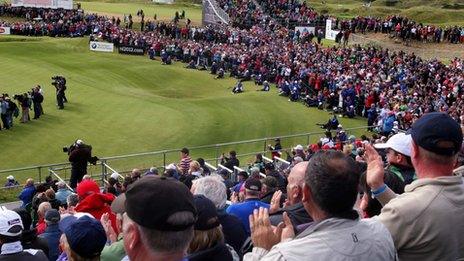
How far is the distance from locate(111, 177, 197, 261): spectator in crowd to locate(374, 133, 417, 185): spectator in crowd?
3399 mm

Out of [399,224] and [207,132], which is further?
[207,132]

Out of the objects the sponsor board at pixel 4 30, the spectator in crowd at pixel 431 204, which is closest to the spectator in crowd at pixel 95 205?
the spectator in crowd at pixel 431 204

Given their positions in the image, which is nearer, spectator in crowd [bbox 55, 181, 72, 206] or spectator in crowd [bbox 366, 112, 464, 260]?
spectator in crowd [bbox 366, 112, 464, 260]

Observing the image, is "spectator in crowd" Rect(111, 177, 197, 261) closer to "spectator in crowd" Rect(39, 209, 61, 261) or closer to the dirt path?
"spectator in crowd" Rect(39, 209, 61, 261)

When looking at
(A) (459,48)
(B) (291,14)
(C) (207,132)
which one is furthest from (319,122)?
(B) (291,14)

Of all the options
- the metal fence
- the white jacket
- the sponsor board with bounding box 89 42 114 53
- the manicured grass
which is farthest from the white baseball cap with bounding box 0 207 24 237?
the manicured grass

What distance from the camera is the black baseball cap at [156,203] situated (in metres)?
3.35

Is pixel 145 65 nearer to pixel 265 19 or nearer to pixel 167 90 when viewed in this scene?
pixel 167 90

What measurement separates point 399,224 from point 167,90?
36.2m

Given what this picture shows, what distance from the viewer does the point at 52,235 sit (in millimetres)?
7953

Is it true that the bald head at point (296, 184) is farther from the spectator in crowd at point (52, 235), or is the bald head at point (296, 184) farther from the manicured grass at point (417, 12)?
the manicured grass at point (417, 12)

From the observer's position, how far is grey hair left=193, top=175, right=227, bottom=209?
6098 millimetres

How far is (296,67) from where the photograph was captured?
4150 centimetres

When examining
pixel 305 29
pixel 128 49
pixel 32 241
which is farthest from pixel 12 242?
pixel 305 29
